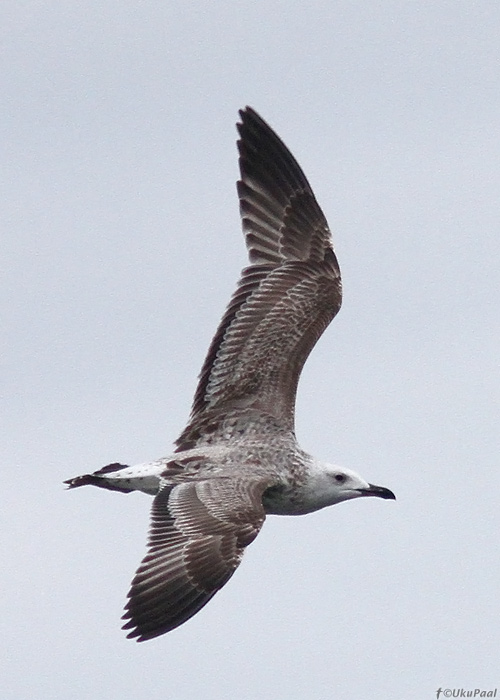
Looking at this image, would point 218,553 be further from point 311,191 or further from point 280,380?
point 311,191

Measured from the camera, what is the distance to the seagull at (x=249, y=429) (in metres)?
20.5

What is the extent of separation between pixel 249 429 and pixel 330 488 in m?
1.16

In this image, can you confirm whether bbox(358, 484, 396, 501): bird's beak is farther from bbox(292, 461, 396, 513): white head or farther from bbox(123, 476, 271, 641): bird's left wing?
bbox(123, 476, 271, 641): bird's left wing

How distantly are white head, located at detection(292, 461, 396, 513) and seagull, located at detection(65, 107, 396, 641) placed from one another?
0.01 m

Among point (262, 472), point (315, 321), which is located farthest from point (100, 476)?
point (315, 321)

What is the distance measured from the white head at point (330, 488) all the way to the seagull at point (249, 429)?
0.01 meters

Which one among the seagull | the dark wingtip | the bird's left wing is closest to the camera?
the bird's left wing

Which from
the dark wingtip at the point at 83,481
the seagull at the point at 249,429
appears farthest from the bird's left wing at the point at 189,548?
the dark wingtip at the point at 83,481

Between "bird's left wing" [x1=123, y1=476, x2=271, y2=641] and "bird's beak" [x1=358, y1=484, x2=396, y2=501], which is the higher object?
"bird's beak" [x1=358, y1=484, x2=396, y2=501]

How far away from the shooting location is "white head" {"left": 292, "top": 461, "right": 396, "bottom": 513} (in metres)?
22.9

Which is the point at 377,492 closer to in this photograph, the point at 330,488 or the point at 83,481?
the point at 330,488

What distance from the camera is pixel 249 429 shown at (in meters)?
23.2

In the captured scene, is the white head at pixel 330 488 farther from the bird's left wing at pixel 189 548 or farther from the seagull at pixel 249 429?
the bird's left wing at pixel 189 548

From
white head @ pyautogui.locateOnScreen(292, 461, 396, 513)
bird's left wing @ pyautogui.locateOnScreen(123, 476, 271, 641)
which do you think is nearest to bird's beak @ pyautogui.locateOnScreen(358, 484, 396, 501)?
white head @ pyautogui.locateOnScreen(292, 461, 396, 513)
